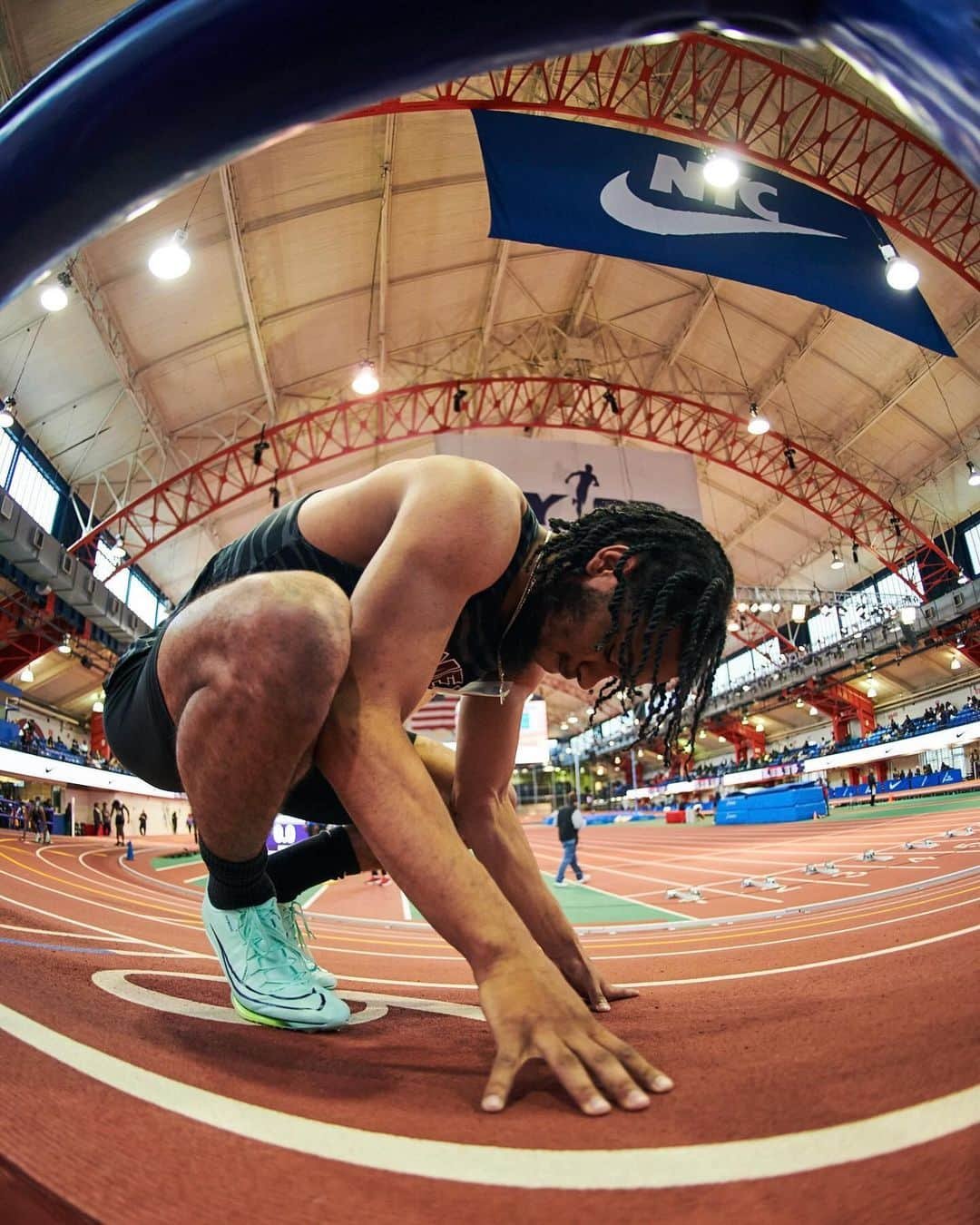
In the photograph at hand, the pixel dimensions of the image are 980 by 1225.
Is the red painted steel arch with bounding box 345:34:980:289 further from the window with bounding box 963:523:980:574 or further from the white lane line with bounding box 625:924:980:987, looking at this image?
the window with bounding box 963:523:980:574

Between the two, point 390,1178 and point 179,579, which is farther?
point 179,579

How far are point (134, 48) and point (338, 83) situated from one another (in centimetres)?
14

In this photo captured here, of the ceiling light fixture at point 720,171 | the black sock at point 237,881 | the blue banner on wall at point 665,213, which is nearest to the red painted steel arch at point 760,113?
the blue banner on wall at point 665,213

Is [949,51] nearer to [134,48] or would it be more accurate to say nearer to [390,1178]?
[134,48]

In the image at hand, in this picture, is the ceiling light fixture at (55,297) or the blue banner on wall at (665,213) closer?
the blue banner on wall at (665,213)

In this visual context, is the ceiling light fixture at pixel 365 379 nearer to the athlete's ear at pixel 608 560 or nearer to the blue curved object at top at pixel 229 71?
the athlete's ear at pixel 608 560

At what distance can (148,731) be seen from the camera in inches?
49.6

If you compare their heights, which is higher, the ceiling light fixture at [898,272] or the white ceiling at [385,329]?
the white ceiling at [385,329]

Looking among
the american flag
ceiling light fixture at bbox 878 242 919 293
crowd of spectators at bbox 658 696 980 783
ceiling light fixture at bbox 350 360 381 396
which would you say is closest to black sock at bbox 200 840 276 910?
ceiling light fixture at bbox 878 242 919 293

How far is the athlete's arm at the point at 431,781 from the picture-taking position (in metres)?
0.75

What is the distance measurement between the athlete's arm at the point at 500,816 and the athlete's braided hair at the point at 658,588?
0.98 feet

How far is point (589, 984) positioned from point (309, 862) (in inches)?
25.9

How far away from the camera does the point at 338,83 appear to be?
45 cm

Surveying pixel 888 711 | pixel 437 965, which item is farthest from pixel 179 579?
pixel 888 711
